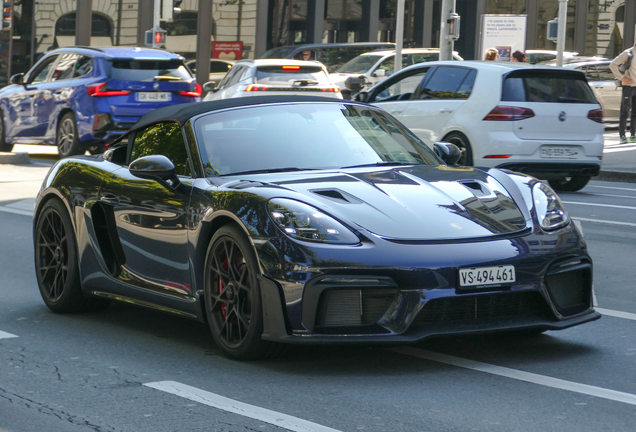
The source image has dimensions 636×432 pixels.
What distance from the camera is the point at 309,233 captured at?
191 inches

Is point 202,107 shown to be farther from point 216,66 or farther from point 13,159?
point 216,66

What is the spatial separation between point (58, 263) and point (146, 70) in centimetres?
1073

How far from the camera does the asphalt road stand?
418 cm

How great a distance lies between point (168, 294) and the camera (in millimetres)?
5617

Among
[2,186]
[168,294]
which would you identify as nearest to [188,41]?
[2,186]

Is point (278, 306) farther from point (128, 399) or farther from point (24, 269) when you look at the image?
point (24, 269)

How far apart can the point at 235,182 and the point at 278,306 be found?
2.72 ft

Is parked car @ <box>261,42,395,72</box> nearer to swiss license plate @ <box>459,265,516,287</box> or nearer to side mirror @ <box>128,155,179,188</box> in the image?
side mirror @ <box>128,155,179,188</box>

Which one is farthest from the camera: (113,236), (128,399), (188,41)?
(188,41)

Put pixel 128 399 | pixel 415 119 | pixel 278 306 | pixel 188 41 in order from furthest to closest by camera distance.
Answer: pixel 188 41
pixel 415 119
pixel 278 306
pixel 128 399

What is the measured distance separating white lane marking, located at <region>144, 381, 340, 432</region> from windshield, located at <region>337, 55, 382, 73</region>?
76.4ft

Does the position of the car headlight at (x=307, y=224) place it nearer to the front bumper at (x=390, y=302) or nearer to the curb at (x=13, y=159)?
the front bumper at (x=390, y=302)

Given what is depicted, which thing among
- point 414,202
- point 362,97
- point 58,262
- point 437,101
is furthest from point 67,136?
point 414,202

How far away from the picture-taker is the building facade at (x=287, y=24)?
117ft
